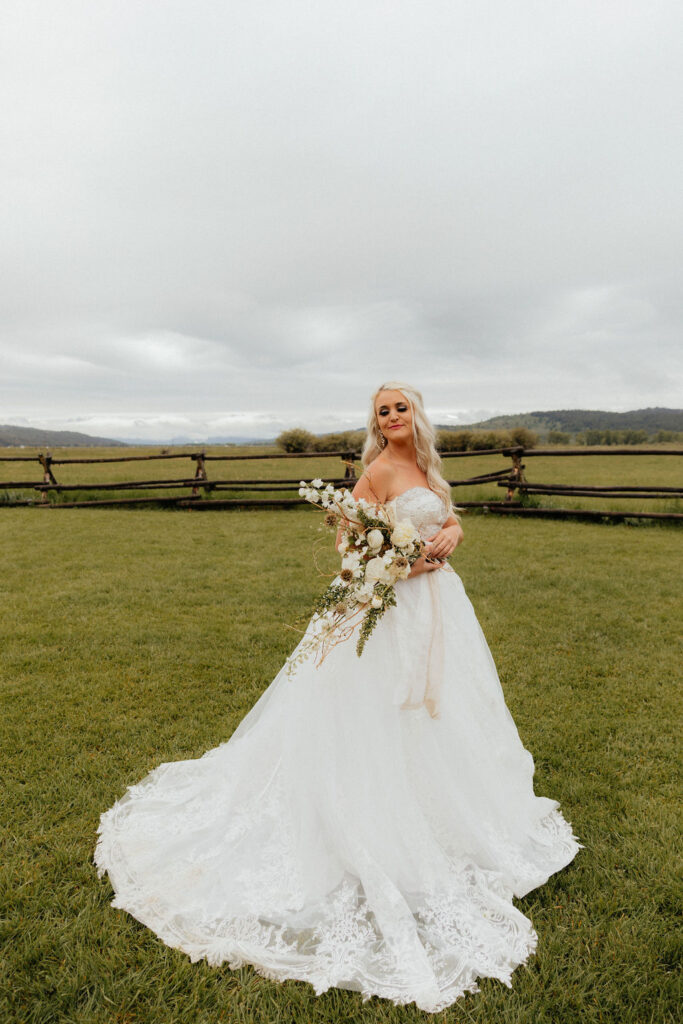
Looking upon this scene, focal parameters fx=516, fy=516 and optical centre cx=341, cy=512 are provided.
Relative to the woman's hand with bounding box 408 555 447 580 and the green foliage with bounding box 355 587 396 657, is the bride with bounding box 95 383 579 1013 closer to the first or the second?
the woman's hand with bounding box 408 555 447 580

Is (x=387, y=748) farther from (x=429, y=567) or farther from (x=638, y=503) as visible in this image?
(x=638, y=503)

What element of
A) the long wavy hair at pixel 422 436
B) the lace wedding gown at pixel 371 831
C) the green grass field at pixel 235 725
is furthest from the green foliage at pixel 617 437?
the lace wedding gown at pixel 371 831

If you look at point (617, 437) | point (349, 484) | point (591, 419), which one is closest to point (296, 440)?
point (349, 484)

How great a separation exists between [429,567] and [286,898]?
68.6 inches

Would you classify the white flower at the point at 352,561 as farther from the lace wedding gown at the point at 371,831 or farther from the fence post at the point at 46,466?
the fence post at the point at 46,466

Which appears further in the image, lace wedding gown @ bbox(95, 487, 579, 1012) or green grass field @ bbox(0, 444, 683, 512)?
green grass field @ bbox(0, 444, 683, 512)

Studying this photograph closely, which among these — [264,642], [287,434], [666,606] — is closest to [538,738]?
[264,642]

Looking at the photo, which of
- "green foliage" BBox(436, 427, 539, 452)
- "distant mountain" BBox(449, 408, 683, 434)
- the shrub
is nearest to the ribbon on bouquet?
"green foliage" BBox(436, 427, 539, 452)

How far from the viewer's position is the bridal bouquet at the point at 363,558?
233 centimetres

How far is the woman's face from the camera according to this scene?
2.95 meters

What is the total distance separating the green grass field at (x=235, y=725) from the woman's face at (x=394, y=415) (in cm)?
223

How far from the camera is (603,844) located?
2947mm

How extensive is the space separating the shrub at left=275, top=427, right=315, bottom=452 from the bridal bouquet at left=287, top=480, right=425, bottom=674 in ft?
71.8

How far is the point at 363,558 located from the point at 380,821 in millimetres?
1348
